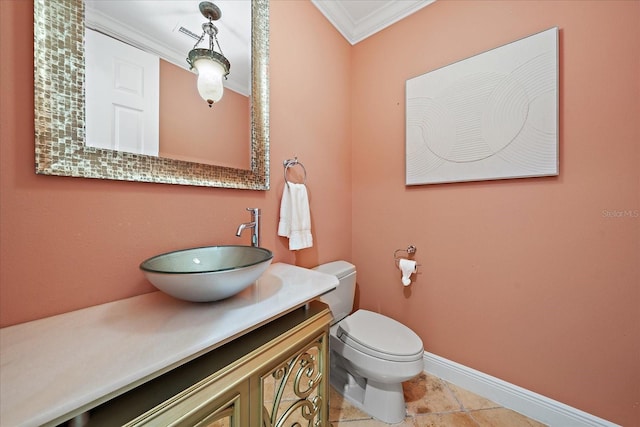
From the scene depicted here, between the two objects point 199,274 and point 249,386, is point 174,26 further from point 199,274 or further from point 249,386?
point 249,386

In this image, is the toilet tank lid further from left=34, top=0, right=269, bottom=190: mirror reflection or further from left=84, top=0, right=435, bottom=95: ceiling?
left=84, top=0, right=435, bottom=95: ceiling

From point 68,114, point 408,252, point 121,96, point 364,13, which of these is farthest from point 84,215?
point 364,13

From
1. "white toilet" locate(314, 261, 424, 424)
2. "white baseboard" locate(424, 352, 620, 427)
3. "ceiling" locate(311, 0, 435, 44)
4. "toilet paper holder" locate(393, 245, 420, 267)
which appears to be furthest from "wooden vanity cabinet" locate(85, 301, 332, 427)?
"ceiling" locate(311, 0, 435, 44)

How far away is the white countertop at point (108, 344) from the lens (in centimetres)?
37

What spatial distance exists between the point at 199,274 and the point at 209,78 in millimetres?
885

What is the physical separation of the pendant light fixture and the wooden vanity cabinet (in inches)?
38.9

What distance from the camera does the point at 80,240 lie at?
27.3 inches

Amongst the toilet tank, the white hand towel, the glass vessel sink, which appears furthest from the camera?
the toilet tank

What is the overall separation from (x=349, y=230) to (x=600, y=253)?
52.4 inches

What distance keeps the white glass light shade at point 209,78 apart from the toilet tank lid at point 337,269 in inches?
44.0

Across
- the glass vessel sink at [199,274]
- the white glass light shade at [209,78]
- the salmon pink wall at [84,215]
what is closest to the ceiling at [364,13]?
the salmon pink wall at [84,215]

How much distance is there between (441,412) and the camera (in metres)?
1.21

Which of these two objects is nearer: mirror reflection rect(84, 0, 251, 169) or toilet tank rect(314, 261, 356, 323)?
mirror reflection rect(84, 0, 251, 169)

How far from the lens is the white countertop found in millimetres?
370
